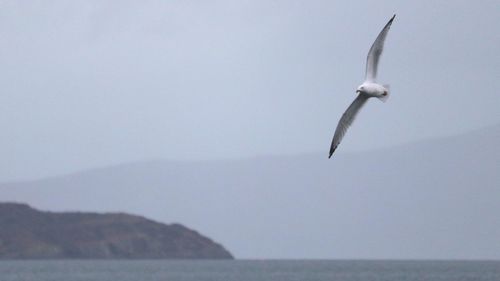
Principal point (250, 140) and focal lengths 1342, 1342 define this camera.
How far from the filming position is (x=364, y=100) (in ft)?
98.3

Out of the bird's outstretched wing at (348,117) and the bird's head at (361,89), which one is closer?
the bird's head at (361,89)

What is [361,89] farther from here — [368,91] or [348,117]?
[348,117]

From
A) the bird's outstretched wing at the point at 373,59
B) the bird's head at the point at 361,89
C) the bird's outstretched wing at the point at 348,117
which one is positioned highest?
the bird's outstretched wing at the point at 373,59

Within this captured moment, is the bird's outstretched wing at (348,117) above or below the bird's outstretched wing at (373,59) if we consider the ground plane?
below

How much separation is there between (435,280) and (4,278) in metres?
45.8

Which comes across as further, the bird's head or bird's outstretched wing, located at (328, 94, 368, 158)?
bird's outstretched wing, located at (328, 94, 368, 158)

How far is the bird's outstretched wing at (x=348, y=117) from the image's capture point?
29.0m

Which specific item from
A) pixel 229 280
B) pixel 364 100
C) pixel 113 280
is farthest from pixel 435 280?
pixel 364 100

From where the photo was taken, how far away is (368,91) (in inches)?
1131

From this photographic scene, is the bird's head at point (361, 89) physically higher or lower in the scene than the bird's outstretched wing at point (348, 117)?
higher

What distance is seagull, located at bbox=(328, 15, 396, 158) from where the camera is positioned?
2839 cm

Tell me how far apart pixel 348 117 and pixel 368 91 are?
1140 mm

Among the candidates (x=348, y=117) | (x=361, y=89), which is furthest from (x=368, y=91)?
(x=348, y=117)

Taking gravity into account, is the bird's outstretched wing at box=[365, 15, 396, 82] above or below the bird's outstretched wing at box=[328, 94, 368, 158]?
above
